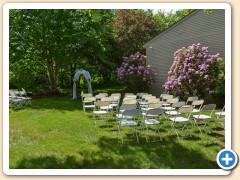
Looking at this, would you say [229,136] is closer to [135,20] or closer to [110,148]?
[110,148]

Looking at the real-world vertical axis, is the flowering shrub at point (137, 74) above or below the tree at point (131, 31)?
below

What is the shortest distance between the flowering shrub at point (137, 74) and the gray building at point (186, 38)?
63 centimetres

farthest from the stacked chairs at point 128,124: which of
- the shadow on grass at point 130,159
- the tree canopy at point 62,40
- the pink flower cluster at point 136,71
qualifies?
the tree canopy at point 62,40

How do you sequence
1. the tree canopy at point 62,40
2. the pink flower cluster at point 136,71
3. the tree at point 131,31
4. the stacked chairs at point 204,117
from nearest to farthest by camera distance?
1. the stacked chairs at point 204,117
2. the pink flower cluster at point 136,71
3. the tree canopy at point 62,40
4. the tree at point 131,31

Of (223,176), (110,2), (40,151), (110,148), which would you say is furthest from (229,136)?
(40,151)

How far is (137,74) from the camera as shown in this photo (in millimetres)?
18266

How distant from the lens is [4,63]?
5.71 meters

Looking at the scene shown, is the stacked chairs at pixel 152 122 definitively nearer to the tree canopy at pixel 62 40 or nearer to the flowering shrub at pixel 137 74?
the flowering shrub at pixel 137 74

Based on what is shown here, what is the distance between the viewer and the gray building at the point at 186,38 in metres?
14.8

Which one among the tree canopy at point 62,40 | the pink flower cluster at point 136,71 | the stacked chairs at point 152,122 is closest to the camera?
the stacked chairs at point 152,122

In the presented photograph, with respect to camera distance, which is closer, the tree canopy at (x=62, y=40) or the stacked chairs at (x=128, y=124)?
the stacked chairs at (x=128, y=124)

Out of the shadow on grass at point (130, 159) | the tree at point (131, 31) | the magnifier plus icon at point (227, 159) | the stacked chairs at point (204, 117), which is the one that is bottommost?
the shadow on grass at point (130, 159)

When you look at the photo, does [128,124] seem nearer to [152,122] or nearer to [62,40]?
[152,122]

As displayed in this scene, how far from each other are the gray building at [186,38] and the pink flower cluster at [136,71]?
59cm
